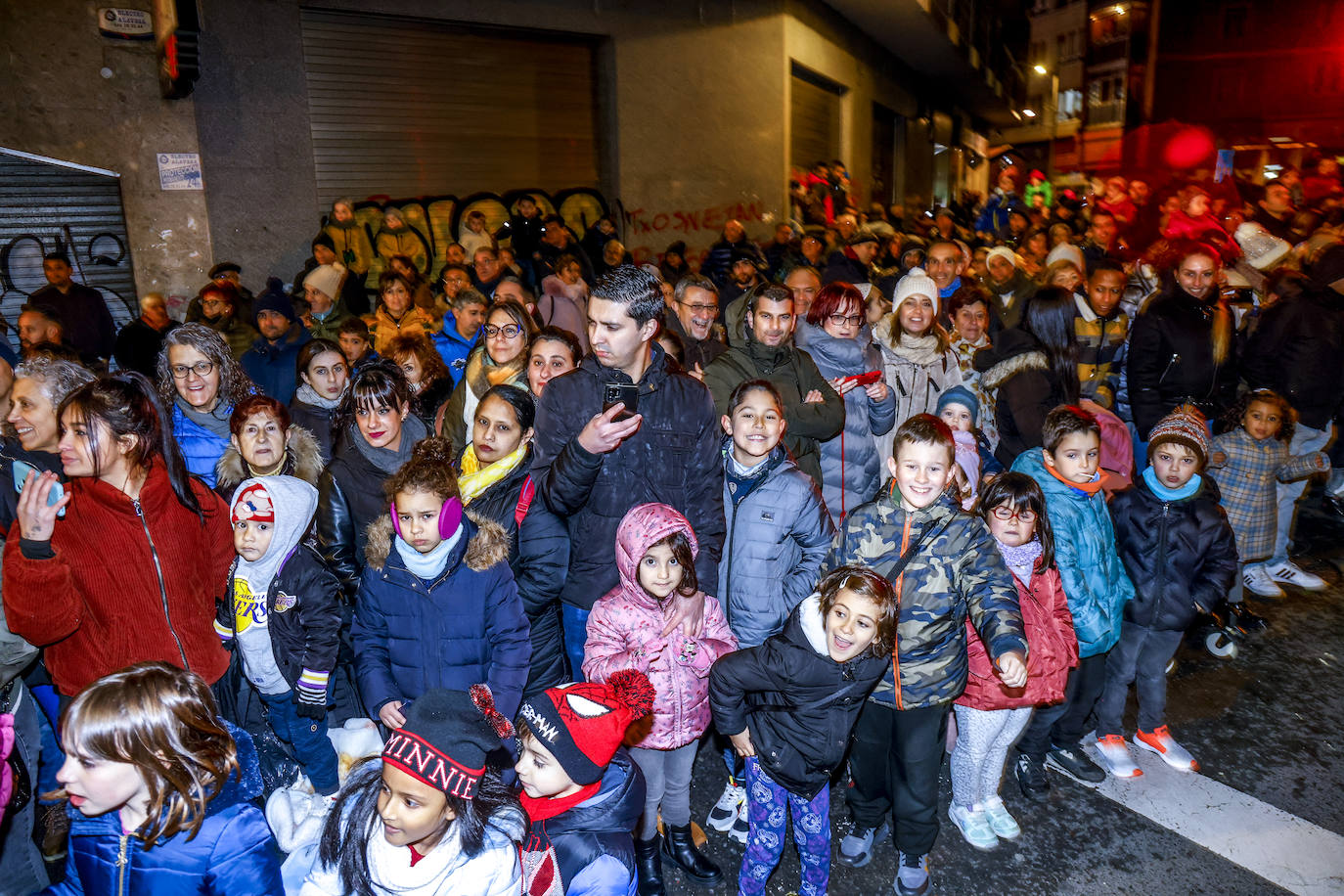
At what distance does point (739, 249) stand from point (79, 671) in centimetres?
925

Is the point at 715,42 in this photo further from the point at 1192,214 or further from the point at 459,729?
the point at 459,729

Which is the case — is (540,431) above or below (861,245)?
below

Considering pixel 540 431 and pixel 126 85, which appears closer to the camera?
pixel 540 431

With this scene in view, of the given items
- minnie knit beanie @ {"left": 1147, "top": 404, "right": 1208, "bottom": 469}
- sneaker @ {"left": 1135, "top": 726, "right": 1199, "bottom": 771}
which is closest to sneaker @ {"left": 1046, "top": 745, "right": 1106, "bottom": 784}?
sneaker @ {"left": 1135, "top": 726, "right": 1199, "bottom": 771}

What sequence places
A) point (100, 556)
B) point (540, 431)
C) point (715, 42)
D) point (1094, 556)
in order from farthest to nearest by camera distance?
point (715, 42) < point (1094, 556) < point (540, 431) < point (100, 556)

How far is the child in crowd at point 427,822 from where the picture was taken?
2.10 meters

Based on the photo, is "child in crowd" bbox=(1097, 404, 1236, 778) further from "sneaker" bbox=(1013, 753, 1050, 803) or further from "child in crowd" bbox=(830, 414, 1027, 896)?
"child in crowd" bbox=(830, 414, 1027, 896)

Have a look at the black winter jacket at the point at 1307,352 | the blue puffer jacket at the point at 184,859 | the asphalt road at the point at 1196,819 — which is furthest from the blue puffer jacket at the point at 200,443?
the black winter jacket at the point at 1307,352

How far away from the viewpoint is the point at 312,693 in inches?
128

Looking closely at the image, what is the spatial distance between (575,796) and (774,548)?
1.47m

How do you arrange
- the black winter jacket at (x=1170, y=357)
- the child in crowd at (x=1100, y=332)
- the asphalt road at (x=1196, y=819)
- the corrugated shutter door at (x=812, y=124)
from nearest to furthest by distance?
the asphalt road at (x=1196, y=819)
the black winter jacket at (x=1170, y=357)
the child in crowd at (x=1100, y=332)
the corrugated shutter door at (x=812, y=124)

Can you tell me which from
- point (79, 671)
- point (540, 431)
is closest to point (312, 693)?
point (79, 671)

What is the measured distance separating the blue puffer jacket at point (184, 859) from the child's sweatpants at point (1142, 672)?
12.6 feet

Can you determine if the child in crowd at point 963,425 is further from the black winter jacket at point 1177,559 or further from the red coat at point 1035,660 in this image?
the red coat at point 1035,660
